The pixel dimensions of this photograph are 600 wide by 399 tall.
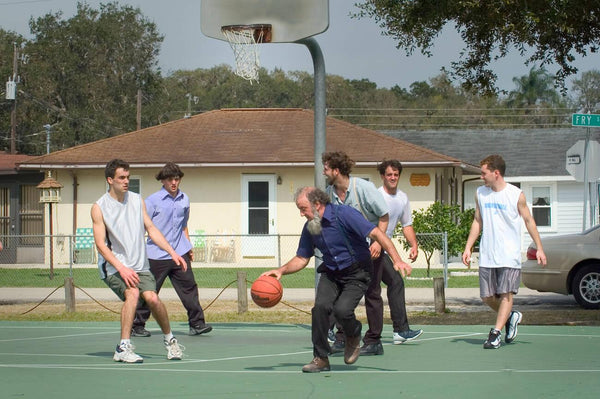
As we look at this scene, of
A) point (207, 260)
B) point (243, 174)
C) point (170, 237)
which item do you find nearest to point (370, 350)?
point (170, 237)

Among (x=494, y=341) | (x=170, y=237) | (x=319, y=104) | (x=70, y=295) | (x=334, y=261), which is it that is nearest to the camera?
(x=334, y=261)

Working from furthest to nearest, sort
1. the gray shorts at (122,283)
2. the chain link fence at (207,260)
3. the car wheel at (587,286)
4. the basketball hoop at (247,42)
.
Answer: the chain link fence at (207,260)
the car wheel at (587,286)
the basketball hoop at (247,42)
the gray shorts at (122,283)

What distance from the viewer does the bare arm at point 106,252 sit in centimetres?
982

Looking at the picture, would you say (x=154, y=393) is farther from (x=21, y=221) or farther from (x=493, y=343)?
(x=21, y=221)

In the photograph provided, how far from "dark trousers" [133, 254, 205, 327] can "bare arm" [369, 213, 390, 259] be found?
3.26 metres

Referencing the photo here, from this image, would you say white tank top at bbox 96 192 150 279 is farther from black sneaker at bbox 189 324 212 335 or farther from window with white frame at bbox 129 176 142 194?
window with white frame at bbox 129 176 142 194

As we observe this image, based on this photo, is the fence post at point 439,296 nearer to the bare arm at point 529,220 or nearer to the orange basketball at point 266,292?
the bare arm at point 529,220

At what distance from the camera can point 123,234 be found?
1009 cm

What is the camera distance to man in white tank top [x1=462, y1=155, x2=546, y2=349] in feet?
36.4

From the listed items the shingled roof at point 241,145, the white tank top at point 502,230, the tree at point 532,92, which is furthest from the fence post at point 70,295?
the tree at point 532,92

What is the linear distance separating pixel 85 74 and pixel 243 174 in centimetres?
3253

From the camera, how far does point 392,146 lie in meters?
30.4

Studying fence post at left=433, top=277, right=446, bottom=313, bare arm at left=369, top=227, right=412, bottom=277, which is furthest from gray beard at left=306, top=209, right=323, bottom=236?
fence post at left=433, top=277, right=446, bottom=313

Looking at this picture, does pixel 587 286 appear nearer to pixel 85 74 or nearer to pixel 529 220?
pixel 529 220
